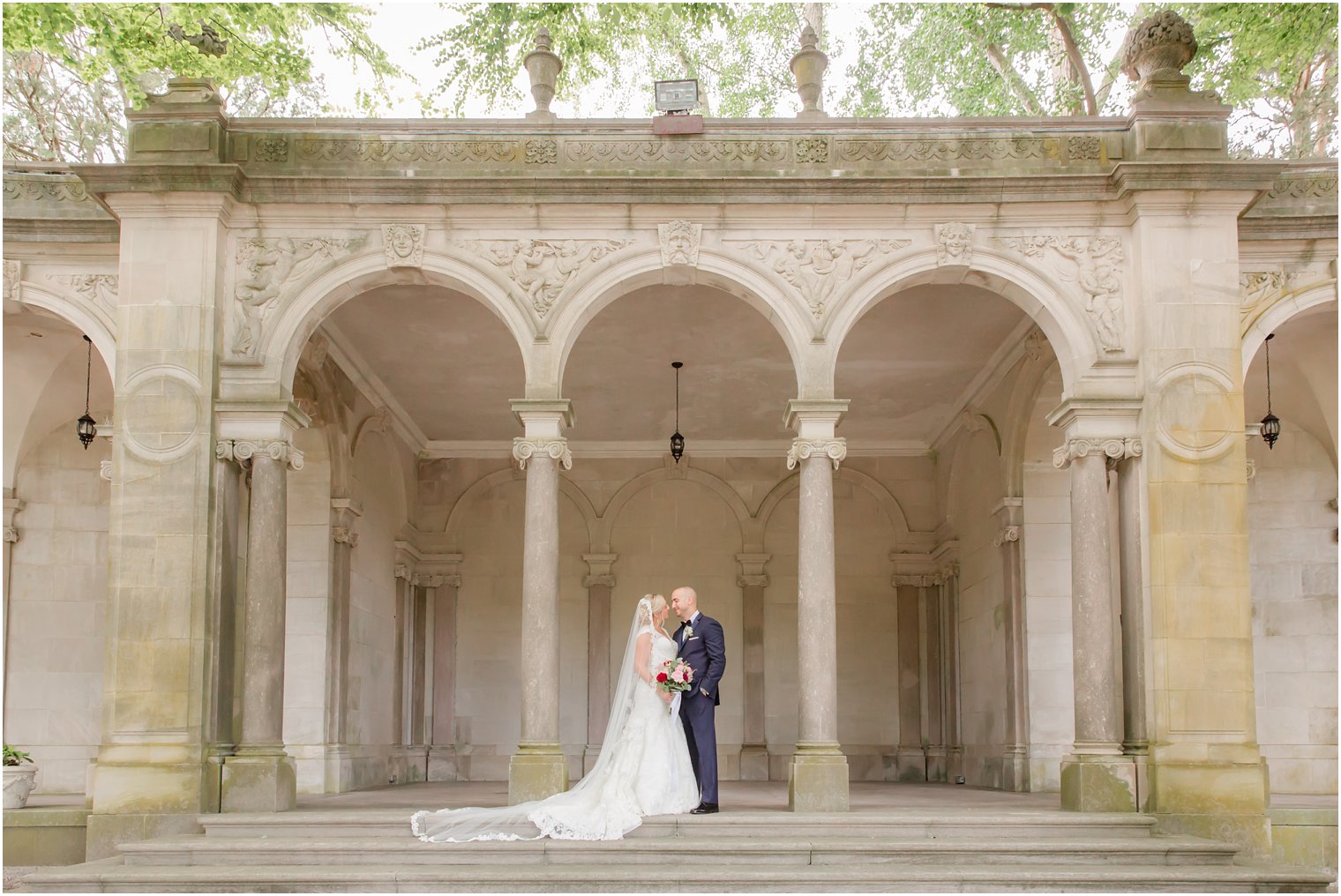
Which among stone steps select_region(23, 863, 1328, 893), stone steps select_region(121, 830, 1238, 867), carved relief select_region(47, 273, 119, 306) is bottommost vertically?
stone steps select_region(23, 863, 1328, 893)

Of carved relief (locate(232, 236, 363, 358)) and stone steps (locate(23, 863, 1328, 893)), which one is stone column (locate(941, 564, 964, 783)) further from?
carved relief (locate(232, 236, 363, 358))

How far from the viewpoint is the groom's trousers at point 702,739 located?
1103cm

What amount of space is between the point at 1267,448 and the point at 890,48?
11.9 metres

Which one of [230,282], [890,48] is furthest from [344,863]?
[890,48]

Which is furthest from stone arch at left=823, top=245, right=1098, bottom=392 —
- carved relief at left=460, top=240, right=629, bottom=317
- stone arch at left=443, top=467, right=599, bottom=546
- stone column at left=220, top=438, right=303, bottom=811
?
stone arch at left=443, top=467, right=599, bottom=546

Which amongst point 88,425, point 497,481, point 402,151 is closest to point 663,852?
point 402,151

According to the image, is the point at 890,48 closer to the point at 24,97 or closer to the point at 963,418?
the point at 963,418

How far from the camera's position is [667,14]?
2212cm

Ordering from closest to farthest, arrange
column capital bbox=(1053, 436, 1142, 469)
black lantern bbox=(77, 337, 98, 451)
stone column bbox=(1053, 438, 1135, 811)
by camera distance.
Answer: stone column bbox=(1053, 438, 1135, 811)
column capital bbox=(1053, 436, 1142, 469)
black lantern bbox=(77, 337, 98, 451)

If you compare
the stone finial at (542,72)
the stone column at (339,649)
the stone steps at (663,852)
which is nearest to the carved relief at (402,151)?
the stone finial at (542,72)

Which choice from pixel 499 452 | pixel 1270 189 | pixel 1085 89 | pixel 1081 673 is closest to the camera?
pixel 1081 673

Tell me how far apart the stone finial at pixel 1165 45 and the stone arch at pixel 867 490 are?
8.68m

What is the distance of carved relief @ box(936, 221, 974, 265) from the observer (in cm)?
1218

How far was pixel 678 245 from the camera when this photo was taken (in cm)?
1222
